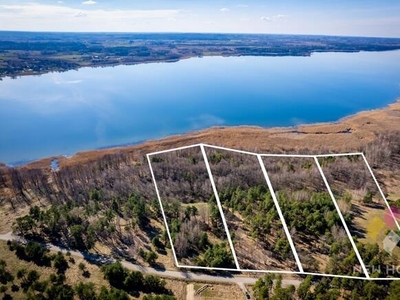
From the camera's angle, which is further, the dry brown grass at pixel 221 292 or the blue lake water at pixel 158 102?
the blue lake water at pixel 158 102

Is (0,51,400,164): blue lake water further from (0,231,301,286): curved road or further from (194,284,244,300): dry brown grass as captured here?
(194,284,244,300): dry brown grass

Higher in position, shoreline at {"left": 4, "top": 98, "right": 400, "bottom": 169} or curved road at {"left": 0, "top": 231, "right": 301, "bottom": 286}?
shoreline at {"left": 4, "top": 98, "right": 400, "bottom": 169}

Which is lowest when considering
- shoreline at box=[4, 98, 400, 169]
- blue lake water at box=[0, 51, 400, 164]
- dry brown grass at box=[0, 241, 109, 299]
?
dry brown grass at box=[0, 241, 109, 299]

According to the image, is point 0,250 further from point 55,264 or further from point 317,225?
point 317,225

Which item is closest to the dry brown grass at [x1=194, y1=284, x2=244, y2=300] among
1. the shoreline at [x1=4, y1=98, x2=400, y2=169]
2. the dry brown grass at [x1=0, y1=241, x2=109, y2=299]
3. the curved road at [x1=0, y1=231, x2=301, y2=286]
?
the curved road at [x1=0, y1=231, x2=301, y2=286]

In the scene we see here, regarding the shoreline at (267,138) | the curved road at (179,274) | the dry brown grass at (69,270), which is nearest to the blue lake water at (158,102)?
the shoreline at (267,138)

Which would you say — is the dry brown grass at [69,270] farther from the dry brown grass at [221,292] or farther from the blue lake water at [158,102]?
the blue lake water at [158,102]

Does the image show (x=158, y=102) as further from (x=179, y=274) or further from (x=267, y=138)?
(x=179, y=274)
